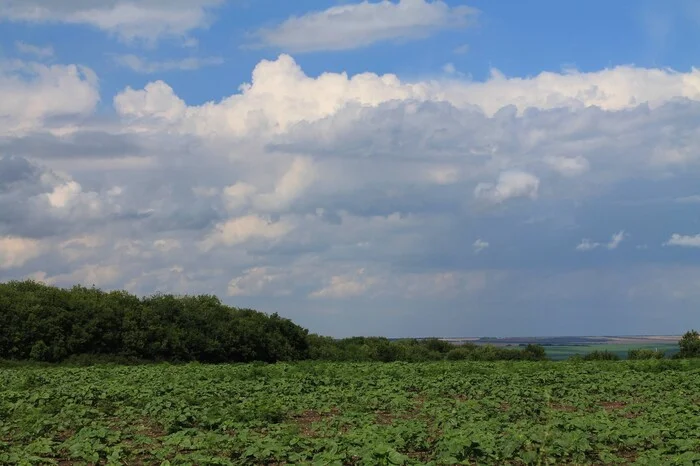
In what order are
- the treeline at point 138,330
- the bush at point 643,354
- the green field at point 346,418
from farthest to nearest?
the bush at point 643,354, the treeline at point 138,330, the green field at point 346,418

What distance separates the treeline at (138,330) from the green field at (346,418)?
19480 mm

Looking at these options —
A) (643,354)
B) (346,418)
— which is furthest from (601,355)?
(346,418)

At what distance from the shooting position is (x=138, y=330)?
5306 centimetres

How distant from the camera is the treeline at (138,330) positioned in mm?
49125

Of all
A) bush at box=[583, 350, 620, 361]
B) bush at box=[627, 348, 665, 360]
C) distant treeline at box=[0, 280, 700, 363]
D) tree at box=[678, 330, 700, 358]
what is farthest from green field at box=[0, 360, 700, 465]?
tree at box=[678, 330, 700, 358]

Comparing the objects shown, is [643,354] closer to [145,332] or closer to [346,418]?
[145,332]

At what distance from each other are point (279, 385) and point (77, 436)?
11513mm

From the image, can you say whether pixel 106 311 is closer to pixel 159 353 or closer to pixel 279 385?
pixel 159 353

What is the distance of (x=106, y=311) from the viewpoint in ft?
172

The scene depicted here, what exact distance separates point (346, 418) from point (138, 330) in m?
38.5

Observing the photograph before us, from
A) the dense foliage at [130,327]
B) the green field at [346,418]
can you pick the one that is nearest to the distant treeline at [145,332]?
the dense foliage at [130,327]

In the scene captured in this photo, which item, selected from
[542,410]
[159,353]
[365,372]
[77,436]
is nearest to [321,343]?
[159,353]

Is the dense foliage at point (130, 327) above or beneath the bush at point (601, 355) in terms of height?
above

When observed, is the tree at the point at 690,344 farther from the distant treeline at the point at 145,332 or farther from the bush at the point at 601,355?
A: the bush at the point at 601,355
